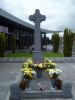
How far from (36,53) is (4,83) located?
3.59m

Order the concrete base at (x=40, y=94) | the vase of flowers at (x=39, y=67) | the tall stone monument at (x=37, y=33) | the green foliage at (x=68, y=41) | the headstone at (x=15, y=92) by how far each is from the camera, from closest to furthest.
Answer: the headstone at (x=15, y=92), the concrete base at (x=40, y=94), the vase of flowers at (x=39, y=67), the tall stone monument at (x=37, y=33), the green foliage at (x=68, y=41)

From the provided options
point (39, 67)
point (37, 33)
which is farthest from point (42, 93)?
point (37, 33)

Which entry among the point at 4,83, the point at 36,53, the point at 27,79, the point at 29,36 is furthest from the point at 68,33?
the point at 29,36

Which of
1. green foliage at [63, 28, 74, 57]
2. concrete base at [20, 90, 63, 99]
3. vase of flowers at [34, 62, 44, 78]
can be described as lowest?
concrete base at [20, 90, 63, 99]

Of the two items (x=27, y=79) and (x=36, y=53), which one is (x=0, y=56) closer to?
(x=36, y=53)

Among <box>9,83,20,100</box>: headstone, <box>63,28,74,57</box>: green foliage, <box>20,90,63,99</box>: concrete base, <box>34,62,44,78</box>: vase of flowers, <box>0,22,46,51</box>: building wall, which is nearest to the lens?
<box>9,83,20,100</box>: headstone

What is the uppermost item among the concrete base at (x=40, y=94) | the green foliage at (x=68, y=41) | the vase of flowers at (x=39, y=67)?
the green foliage at (x=68, y=41)

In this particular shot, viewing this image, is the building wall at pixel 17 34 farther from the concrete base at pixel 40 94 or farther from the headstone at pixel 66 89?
the headstone at pixel 66 89

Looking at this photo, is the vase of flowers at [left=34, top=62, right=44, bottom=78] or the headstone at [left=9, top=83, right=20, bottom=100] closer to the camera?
the headstone at [left=9, top=83, right=20, bottom=100]

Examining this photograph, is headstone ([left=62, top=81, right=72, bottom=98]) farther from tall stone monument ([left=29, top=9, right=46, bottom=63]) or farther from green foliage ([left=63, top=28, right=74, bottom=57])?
green foliage ([left=63, top=28, right=74, bottom=57])

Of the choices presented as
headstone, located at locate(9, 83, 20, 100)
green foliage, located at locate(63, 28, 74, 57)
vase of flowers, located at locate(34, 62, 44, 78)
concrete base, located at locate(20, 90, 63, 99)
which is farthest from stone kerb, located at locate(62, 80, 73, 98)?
green foliage, located at locate(63, 28, 74, 57)

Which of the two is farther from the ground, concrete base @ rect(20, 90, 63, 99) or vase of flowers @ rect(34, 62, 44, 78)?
vase of flowers @ rect(34, 62, 44, 78)

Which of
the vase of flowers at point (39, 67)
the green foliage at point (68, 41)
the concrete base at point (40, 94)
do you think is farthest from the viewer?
the green foliage at point (68, 41)

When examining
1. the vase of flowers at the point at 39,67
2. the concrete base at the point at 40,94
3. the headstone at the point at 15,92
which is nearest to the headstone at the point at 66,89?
the concrete base at the point at 40,94
